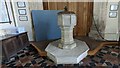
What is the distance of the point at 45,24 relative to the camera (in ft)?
13.7

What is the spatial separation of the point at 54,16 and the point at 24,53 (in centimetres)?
143

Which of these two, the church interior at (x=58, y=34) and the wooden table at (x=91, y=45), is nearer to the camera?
the church interior at (x=58, y=34)

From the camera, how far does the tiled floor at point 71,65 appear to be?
297 cm

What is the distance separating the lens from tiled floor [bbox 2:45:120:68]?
2.97m

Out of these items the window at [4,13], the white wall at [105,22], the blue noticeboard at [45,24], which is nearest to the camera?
the window at [4,13]

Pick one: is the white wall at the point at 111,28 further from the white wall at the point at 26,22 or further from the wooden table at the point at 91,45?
the white wall at the point at 26,22

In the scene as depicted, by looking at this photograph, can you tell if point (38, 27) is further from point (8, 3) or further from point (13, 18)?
point (8, 3)

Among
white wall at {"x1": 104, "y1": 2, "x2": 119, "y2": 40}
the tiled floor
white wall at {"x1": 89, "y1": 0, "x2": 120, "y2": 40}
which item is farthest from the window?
white wall at {"x1": 104, "y1": 2, "x2": 119, "y2": 40}

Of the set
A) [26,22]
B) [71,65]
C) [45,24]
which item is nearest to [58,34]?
[45,24]

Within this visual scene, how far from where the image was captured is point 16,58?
3.29m

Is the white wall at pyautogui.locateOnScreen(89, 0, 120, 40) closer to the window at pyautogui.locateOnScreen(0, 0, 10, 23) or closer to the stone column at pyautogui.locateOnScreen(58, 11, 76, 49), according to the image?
the stone column at pyautogui.locateOnScreen(58, 11, 76, 49)

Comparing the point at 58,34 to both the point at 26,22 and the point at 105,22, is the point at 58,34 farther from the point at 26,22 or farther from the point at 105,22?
the point at 105,22


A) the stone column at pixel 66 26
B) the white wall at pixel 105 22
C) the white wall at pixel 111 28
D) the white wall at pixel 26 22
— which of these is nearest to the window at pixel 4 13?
the white wall at pixel 26 22

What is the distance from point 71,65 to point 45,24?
67.4 inches
